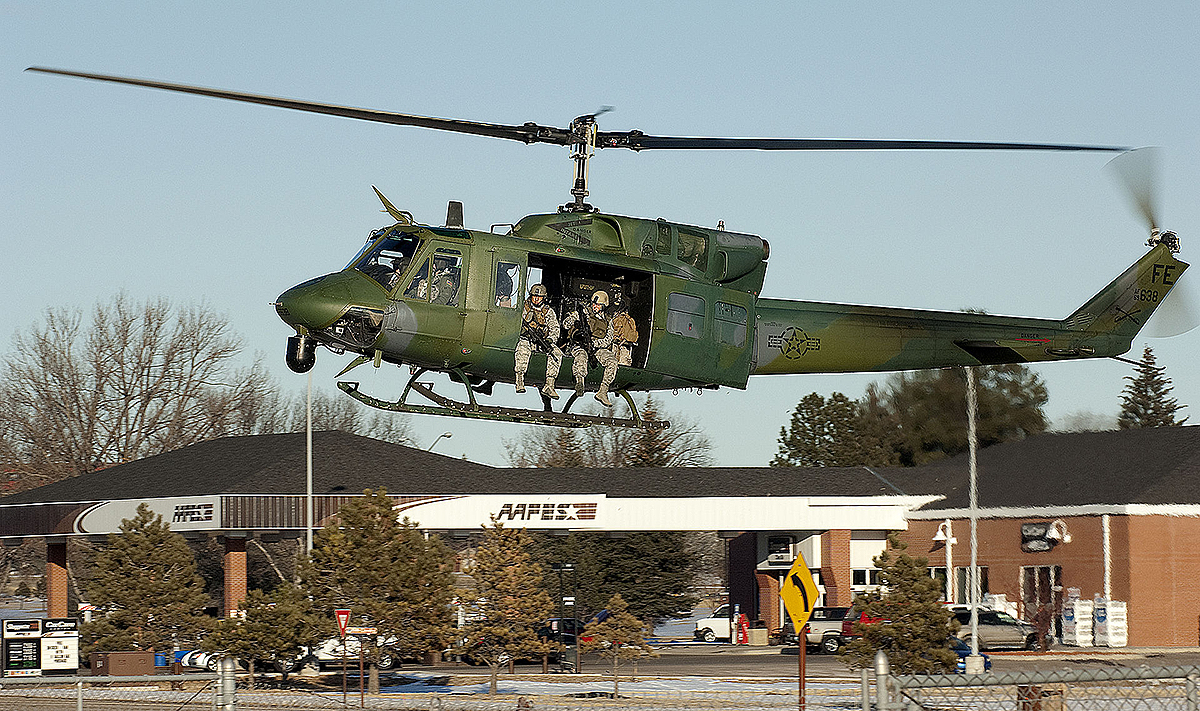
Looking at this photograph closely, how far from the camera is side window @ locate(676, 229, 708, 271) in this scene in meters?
19.8

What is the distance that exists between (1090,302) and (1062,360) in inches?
62.3

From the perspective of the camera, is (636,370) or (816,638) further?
(816,638)

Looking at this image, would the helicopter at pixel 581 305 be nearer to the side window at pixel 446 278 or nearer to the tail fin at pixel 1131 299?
the side window at pixel 446 278

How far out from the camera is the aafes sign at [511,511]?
2137 inches

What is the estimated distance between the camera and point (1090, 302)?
24.4 m

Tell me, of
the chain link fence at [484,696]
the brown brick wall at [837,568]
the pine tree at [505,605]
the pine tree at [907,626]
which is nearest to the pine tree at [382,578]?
the pine tree at [505,605]

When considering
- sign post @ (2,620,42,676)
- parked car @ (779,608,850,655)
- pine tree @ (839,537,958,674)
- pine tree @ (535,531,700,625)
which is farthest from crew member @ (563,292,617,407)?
pine tree @ (535,531,700,625)

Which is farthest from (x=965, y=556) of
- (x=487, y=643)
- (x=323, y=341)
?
(x=323, y=341)

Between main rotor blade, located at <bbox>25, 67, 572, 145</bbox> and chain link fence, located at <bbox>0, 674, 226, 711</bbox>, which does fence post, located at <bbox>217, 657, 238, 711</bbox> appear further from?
chain link fence, located at <bbox>0, 674, 226, 711</bbox>

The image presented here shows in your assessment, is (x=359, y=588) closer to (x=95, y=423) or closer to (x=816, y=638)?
(x=816, y=638)

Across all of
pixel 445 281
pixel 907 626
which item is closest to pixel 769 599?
pixel 907 626

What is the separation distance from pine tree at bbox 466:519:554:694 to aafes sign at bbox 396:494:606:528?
16.6 metres

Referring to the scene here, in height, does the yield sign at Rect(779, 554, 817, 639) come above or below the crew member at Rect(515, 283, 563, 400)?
below

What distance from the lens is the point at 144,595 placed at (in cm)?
4497
